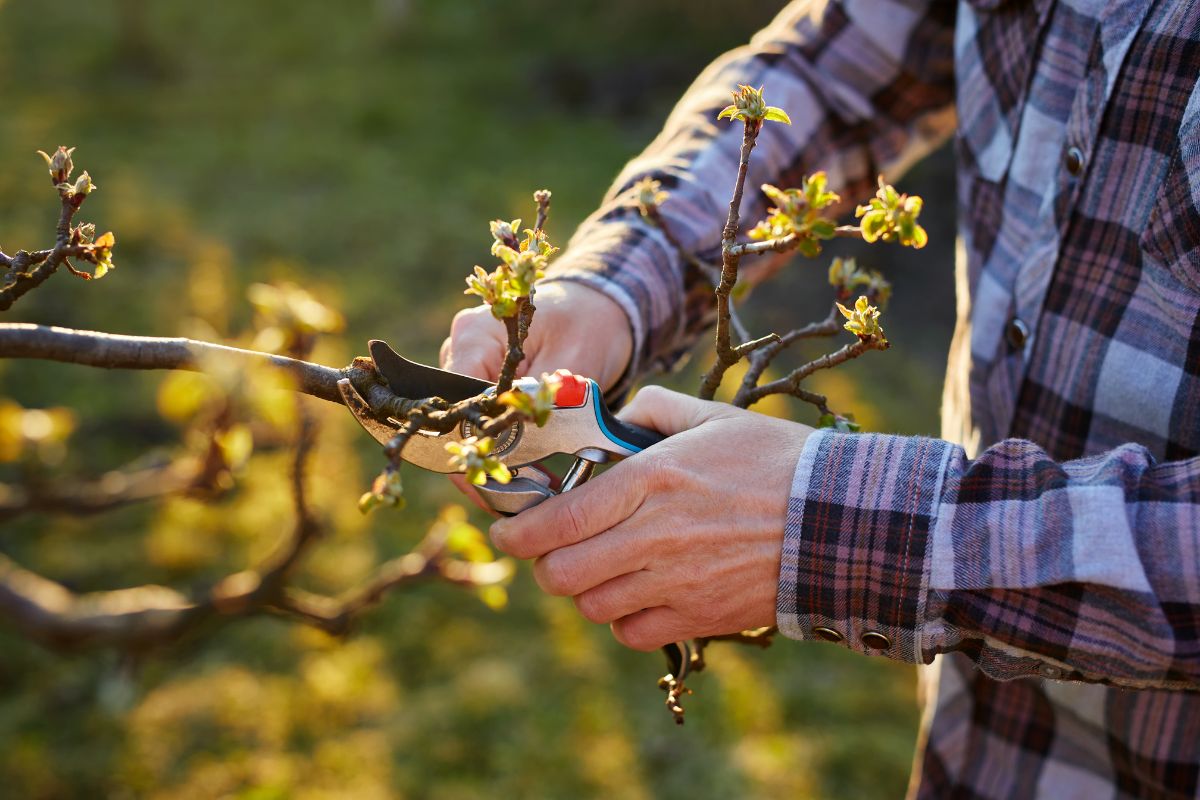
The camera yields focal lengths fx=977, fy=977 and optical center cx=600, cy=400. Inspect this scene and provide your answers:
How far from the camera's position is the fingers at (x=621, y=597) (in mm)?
1347

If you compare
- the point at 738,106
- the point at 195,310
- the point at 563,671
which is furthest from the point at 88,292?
the point at 738,106

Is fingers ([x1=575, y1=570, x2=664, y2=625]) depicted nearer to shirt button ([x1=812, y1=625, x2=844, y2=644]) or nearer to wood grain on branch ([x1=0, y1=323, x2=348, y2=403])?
shirt button ([x1=812, y1=625, x2=844, y2=644])

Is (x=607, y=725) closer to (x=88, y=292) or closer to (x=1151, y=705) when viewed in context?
(x=1151, y=705)

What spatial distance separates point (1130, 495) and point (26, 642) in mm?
4235

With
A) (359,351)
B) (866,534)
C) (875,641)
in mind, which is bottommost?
(875,641)

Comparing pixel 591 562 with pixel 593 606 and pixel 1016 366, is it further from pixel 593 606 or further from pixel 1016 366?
pixel 1016 366

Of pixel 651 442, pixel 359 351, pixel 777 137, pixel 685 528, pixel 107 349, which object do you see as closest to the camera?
pixel 107 349

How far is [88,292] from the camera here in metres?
6.70

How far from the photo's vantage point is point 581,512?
1323 mm

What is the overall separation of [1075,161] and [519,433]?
970mm

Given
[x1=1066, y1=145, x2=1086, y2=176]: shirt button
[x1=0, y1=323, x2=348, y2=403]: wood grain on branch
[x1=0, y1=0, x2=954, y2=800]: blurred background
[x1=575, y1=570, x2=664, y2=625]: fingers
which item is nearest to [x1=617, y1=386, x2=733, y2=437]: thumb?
[x1=575, y1=570, x2=664, y2=625]: fingers

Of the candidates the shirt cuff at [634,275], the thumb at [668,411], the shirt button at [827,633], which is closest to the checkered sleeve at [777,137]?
the shirt cuff at [634,275]

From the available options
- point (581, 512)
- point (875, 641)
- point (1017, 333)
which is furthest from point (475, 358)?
point (1017, 333)

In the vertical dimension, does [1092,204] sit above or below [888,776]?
above
